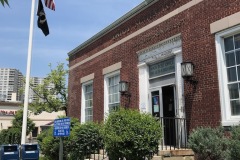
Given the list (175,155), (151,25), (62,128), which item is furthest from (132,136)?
(151,25)

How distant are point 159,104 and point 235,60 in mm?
3726

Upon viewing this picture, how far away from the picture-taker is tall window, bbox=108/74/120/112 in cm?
1422

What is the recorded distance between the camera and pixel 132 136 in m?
8.18

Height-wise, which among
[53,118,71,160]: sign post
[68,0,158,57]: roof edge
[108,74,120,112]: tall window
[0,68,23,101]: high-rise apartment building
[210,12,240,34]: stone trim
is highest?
[0,68,23,101]: high-rise apartment building

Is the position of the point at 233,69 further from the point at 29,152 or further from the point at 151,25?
the point at 29,152

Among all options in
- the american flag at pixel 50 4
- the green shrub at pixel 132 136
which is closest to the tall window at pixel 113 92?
the american flag at pixel 50 4

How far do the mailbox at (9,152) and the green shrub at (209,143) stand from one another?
6143 millimetres

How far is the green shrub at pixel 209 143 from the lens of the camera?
7.42 meters

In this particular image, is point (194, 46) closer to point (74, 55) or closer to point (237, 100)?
point (237, 100)

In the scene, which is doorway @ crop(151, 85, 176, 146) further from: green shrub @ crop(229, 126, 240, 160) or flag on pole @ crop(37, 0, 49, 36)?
flag on pole @ crop(37, 0, 49, 36)

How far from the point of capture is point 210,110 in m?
8.95

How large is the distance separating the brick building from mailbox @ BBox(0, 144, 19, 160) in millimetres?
4869

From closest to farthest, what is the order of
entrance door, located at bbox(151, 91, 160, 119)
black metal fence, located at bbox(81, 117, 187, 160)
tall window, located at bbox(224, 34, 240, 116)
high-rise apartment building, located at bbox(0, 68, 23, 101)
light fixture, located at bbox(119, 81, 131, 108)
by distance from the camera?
tall window, located at bbox(224, 34, 240, 116) → black metal fence, located at bbox(81, 117, 187, 160) → entrance door, located at bbox(151, 91, 160, 119) → light fixture, located at bbox(119, 81, 131, 108) → high-rise apartment building, located at bbox(0, 68, 23, 101)

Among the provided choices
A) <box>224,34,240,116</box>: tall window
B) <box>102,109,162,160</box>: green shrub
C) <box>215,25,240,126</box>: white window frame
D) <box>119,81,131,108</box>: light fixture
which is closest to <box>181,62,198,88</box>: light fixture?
<box>215,25,240,126</box>: white window frame
